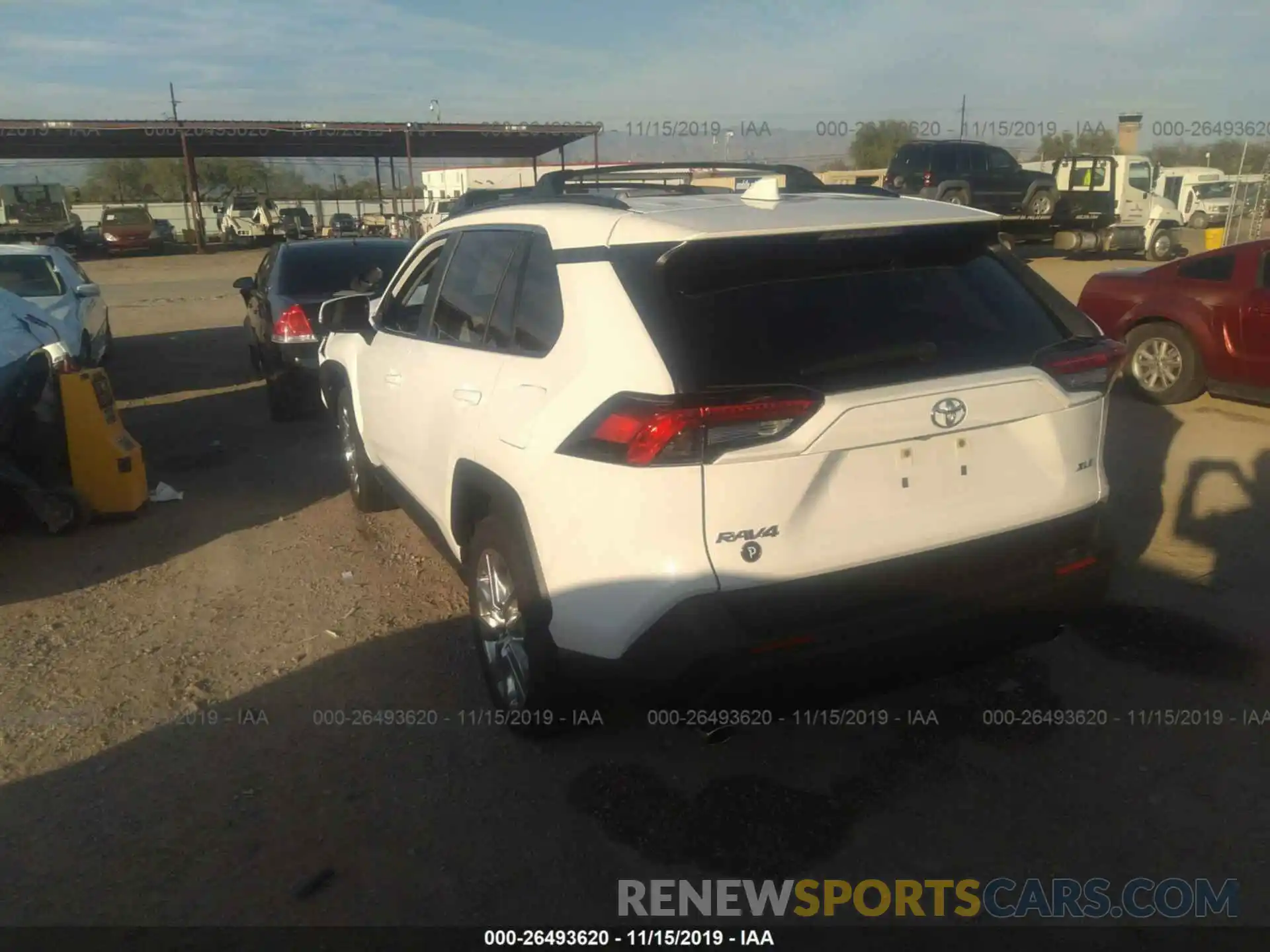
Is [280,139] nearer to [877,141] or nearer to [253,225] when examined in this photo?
[253,225]

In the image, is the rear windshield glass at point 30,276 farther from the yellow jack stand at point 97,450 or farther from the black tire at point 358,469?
the black tire at point 358,469

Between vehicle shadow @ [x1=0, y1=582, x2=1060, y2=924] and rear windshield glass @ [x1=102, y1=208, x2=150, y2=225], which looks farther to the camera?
rear windshield glass @ [x1=102, y1=208, x2=150, y2=225]

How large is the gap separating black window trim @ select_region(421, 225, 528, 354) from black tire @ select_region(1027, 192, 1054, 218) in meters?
19.5

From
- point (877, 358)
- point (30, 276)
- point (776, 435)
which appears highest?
point (877, 358)

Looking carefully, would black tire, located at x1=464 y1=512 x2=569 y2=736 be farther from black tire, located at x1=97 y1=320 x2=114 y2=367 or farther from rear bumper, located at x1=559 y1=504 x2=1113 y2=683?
black tire, located at x1=97 y1=320 x2=114 y2=367

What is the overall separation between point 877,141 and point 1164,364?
5377 centimetres

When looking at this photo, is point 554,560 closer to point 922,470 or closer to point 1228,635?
point 922,470

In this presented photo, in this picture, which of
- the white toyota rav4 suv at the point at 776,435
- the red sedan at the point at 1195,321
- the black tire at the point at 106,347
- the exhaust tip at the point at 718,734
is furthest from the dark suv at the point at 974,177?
the exhaust tip at the point at 718,734

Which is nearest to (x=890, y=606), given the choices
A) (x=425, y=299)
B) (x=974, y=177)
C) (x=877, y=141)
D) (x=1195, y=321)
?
(x=425, y=299)

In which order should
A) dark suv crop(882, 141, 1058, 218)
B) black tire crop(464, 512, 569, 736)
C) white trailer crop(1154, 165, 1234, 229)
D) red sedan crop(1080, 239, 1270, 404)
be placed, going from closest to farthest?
1. black tire crop(464, 512, 569, 736)
2. red sedan crop(1080, 239, 1270, 404)
3. dark suv crop(882, 141, 1058, 218)
4. white trailer crop(1154, 165, 1234, 229)

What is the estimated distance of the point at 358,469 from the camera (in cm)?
602

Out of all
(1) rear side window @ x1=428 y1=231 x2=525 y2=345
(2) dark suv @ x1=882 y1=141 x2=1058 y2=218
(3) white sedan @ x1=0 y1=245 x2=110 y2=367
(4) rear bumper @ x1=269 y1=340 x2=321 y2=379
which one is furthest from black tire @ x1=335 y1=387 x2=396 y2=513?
(2) dark suv @ x1=882 y1=141 x2=1058 y2=218

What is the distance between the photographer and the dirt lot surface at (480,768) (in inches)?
114

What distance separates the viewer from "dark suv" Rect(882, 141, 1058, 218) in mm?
20078
